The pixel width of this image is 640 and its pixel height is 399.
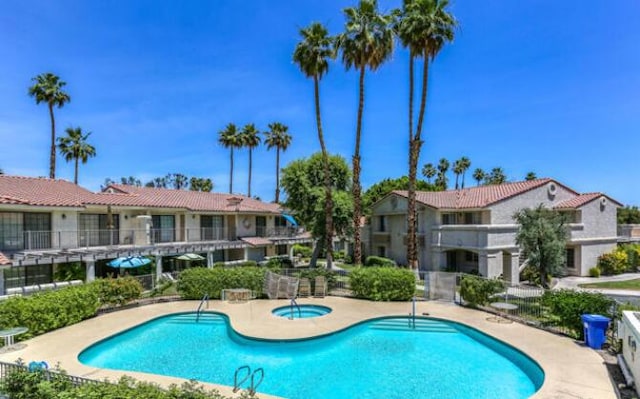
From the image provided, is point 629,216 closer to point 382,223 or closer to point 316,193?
point 382,223

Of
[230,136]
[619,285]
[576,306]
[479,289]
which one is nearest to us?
[576,306]

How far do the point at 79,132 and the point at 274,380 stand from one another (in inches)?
2013

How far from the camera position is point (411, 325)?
1836cm

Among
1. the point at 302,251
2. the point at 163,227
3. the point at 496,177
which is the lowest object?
the point at 302,251

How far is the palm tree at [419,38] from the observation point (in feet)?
90.4

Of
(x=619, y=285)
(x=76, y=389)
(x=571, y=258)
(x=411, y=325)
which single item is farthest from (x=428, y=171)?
(x=76, y=389)

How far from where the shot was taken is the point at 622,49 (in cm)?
1895

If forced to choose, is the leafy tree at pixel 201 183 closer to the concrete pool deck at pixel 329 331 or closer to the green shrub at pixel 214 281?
the green shrub at pixel 214 281

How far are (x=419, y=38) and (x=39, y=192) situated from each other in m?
29.7

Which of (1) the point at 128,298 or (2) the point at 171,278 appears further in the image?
(2) the point at 171,278

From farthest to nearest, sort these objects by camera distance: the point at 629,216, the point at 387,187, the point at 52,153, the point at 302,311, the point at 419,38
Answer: the point at 629,216 → the point at 387,187 → the point at 52,153 → the point at 419,38 → the point at 302,311

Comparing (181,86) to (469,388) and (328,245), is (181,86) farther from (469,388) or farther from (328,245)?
(469,388)

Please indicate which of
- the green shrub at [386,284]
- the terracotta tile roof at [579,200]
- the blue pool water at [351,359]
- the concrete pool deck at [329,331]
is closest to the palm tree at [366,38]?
the green shrub at [386,284]

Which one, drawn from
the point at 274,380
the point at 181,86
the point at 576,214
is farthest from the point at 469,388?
the point at 576,214
